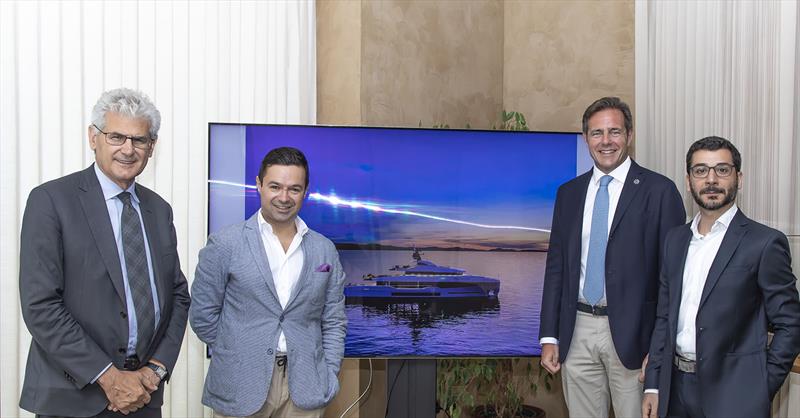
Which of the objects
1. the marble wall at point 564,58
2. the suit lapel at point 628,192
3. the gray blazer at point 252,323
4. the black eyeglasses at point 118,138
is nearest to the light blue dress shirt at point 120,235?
the black eyeglasses at point 118,138

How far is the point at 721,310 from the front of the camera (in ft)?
7.50

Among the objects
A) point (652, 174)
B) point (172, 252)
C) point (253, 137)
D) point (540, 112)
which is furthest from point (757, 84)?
point (172, 252)

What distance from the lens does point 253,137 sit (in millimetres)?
3188

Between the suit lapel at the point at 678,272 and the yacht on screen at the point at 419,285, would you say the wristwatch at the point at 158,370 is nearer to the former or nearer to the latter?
the yacht on screen at the point at 419,285

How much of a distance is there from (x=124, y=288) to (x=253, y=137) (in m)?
1.22

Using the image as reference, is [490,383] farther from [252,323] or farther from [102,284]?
[102,284]

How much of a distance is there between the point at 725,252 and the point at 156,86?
8.80 ft

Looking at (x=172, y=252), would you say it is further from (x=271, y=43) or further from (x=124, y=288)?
(x=271, y=43)

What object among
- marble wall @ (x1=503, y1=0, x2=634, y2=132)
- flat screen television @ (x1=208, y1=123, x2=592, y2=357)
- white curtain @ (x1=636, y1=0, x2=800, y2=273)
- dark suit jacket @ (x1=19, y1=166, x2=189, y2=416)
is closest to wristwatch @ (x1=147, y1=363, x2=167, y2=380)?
dark suit jacket @ (x1=19, y1=166, x2=189, y2=416)

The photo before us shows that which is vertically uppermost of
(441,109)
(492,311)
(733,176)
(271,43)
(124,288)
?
(271,43)

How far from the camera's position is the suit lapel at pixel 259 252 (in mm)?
2416

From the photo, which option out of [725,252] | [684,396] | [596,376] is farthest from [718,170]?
[596,376]

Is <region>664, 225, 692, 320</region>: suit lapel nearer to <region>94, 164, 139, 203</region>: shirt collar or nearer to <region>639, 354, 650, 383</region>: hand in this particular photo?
<region>639, 354, 650, 383</region>: hand

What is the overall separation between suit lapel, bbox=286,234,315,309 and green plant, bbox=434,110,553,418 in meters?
1.50
